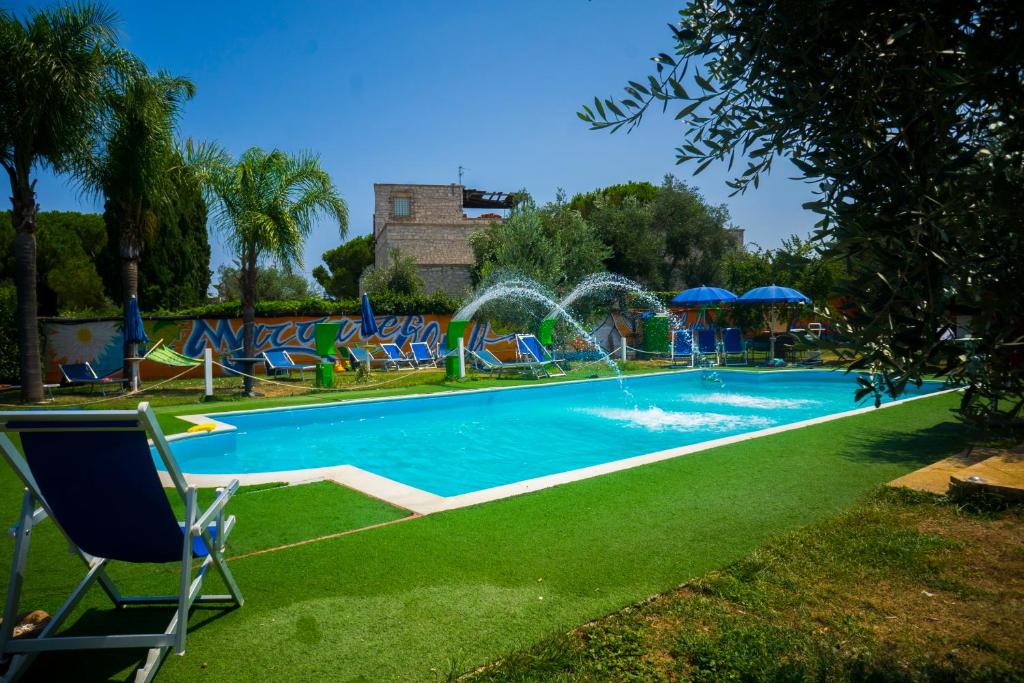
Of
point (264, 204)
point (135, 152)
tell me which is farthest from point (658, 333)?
point (135, 152)

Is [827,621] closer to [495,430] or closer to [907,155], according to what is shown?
[907,155]

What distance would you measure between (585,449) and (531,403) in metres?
4.79

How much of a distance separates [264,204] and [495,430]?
866 cm

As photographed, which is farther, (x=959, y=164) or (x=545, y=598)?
(x=545, y=598)

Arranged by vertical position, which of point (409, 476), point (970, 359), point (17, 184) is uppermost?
point (17, 184)

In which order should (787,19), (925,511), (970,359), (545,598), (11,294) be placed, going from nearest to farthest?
(970,359)
(787,19)
(545,598)
(925,511)
(11,294)

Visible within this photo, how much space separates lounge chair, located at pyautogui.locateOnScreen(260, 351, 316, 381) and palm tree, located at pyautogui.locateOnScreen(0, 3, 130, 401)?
566cm

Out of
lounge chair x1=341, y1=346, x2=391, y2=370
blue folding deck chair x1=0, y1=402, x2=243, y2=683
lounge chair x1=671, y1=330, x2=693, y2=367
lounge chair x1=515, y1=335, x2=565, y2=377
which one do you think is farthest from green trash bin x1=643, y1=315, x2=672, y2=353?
blue folding deck chair x1=0, y1=402, x2=243, y2=683

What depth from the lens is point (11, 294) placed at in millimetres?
16641

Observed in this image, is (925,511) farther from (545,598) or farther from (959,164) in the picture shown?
(959,164)

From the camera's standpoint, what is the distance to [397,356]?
21172 millimetres

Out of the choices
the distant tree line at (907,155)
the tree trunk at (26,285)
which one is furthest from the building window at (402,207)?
the distant tree line at (907,155)

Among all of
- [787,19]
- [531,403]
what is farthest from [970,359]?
Result: [531,403]

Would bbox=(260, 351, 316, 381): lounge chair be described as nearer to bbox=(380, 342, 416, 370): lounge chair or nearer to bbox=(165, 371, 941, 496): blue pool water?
bbox=(380, 342, 416, 370): lounge chair
